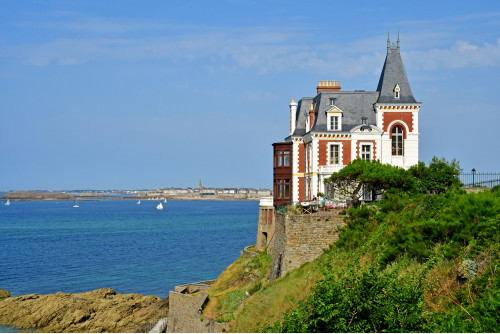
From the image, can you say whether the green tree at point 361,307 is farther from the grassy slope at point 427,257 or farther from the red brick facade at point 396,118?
the red brick facade at point 396,118

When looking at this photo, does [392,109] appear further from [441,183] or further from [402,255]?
[402,255]

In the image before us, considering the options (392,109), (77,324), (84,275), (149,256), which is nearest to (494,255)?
(392,109)

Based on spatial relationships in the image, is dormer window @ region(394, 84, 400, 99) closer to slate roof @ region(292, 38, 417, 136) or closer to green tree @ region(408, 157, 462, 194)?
slate roof @ region(292, 38, 417, 136)

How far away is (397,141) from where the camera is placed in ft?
127

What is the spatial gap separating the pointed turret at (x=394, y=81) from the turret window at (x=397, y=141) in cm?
212

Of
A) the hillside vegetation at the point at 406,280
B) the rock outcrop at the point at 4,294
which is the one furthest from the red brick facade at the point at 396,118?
the rock outcrop at the point at 4,294

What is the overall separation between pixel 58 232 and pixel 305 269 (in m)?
94.6

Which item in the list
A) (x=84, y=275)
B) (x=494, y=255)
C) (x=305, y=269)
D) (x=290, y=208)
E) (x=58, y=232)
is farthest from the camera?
(x=58, y=232)

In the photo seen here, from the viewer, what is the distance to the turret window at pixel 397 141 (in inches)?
1519

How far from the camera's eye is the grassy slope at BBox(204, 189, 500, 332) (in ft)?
49.4

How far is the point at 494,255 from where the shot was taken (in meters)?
16.7

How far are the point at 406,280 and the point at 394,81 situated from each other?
26.7 m

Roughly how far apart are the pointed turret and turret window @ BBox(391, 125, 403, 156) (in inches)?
83.6

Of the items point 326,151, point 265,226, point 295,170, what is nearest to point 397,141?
point 326,151
